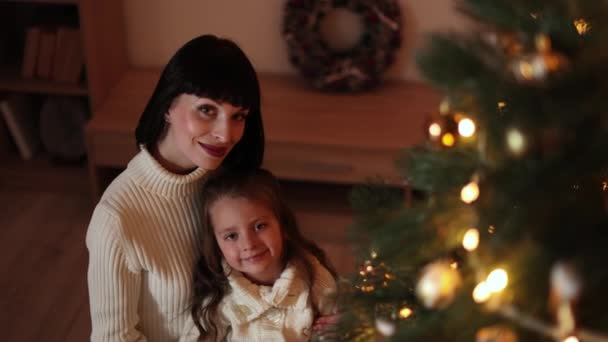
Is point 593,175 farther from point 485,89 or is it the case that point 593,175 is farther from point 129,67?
point 129,67

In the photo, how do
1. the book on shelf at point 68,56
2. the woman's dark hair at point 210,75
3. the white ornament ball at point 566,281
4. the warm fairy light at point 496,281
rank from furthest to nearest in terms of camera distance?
the book on shelf at point 68,56 < the woman's dark hair at point 210,75 < the warm fairy light at point 496,281 < the white ornament ball at point 566,281

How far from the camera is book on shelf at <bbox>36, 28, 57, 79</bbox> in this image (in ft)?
8.96

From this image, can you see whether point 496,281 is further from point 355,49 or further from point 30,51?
point 30,51

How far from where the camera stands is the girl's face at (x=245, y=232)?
158cm

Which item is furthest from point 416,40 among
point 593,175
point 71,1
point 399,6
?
point 593,175

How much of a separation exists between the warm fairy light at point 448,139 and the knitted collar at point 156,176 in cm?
69

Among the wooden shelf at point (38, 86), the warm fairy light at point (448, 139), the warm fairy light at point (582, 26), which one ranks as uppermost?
the warm fairy light at point (582, 26)

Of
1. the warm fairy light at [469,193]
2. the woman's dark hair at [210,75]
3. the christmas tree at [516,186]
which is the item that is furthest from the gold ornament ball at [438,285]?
the woman's dark hair at [210,75]

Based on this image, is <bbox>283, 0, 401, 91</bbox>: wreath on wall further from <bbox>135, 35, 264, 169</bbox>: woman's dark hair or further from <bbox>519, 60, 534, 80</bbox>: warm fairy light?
<bbox>519, 60, 534, 80</bbox>: warm fairy light

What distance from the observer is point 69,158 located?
2.96 m

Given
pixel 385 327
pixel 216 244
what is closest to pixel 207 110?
pixel 216 244

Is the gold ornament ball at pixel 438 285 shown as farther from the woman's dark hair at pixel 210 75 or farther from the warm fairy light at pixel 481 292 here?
the woman's dark hair at pixel 210 75

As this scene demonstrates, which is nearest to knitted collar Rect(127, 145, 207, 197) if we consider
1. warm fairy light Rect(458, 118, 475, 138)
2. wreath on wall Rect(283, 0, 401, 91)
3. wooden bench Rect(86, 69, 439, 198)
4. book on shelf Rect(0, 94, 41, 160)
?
warm fairy light Rect(458, 118, 475, 138)

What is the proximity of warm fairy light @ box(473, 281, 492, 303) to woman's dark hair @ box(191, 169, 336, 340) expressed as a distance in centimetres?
84
